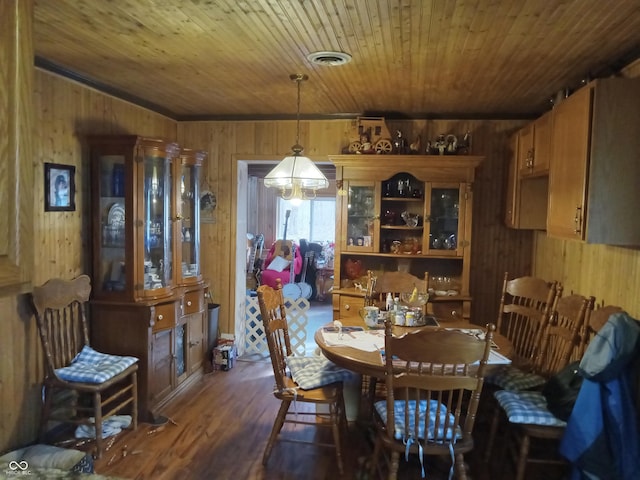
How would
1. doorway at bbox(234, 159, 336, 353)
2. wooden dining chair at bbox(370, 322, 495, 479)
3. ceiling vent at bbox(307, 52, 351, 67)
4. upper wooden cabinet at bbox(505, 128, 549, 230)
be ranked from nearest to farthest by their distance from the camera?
wooden dining chair at bbox(370, 322, 495, 479), ceiling vent at bbox(307, 52, 351, 67), upper wooden cabinet at bbox(505, 128, 549, 230), doorway at bbox(234, 159, 336, 353)

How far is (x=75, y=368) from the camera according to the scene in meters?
3.02

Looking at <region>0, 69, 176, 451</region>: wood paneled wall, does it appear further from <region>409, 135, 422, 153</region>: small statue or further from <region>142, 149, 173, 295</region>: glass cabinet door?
<region>409, 135, 422, 153</region>: small statue

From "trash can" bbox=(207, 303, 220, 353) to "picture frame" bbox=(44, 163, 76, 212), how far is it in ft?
5.52

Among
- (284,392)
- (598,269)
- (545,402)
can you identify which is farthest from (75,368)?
(598,269)

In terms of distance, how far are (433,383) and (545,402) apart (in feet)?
2.87

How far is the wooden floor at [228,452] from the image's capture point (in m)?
2.78

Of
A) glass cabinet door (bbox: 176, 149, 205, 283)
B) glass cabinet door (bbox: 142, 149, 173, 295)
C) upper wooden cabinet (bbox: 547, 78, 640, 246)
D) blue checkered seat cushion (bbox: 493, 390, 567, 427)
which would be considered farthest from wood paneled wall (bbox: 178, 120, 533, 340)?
upper wooden cabinet (bbox: 547, 78, 640, 246)

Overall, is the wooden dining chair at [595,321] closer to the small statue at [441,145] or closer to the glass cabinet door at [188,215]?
the small statue at [441,145]

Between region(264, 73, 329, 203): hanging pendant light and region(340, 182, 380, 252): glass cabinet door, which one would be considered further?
region(340, 182, 380, 252): glass cabinet door

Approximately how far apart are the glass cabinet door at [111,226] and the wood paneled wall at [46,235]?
0.12m

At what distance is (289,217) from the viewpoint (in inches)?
340

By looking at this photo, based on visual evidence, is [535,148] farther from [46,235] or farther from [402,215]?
[46,235]

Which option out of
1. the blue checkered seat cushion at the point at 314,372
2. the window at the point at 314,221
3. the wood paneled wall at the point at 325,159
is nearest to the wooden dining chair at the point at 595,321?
the blue checkered seat cushion at the point at 314,372

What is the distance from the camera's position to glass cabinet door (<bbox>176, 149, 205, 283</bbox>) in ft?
12.8
